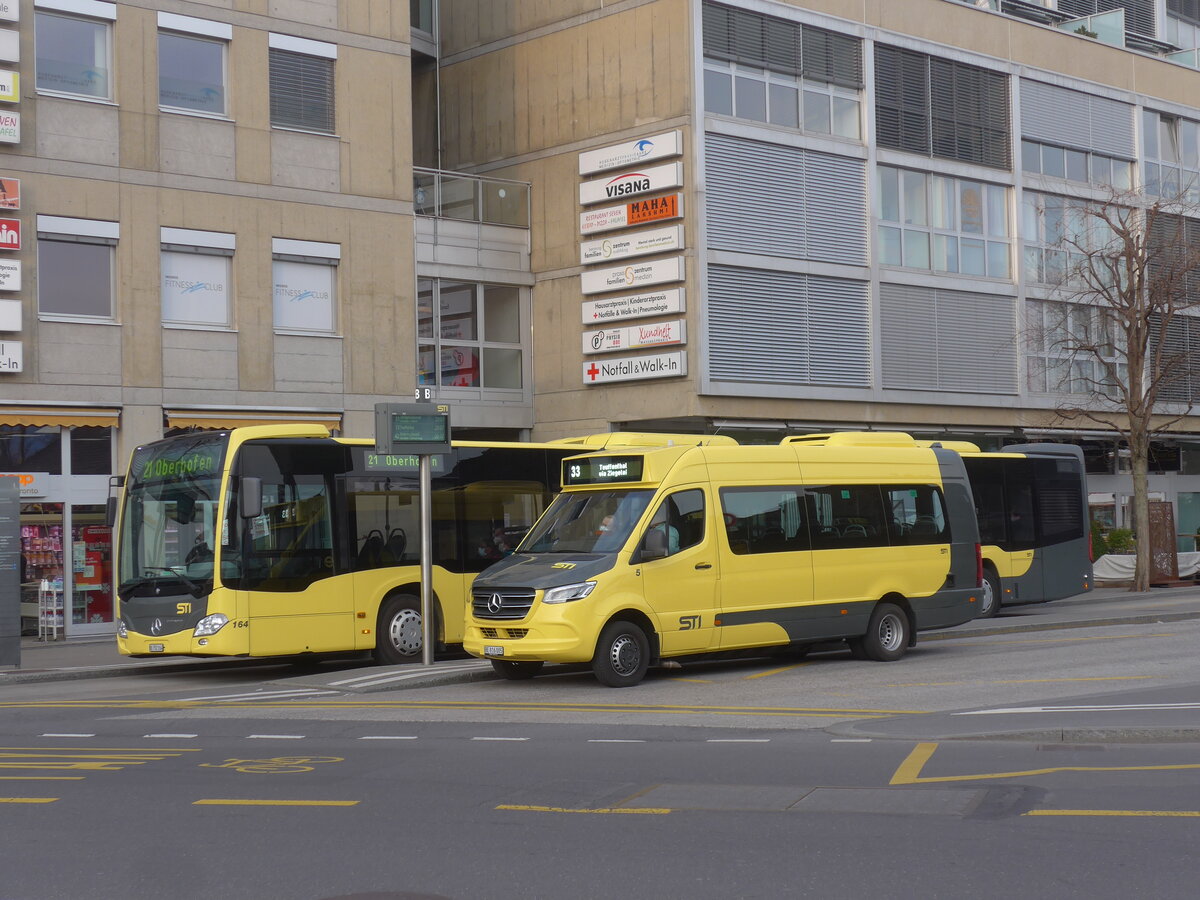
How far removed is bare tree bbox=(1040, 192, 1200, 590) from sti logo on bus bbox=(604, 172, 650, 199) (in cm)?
1058

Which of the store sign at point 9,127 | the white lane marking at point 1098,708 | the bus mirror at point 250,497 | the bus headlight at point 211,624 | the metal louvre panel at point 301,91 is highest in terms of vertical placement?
the metal louvre panel at point 301,91

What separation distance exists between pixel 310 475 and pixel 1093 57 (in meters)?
28.8

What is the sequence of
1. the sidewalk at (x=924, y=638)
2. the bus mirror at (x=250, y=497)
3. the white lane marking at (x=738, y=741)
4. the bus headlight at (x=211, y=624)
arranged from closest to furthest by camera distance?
the white lane marking at (x=738, y=741)
the bus mirror at (x=250, y=497)
the bus headlight at (x=211, y=624)
the sidewalk at (x=924, y=638)

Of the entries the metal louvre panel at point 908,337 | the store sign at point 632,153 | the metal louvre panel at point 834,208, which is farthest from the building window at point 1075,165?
the store sign at point 632,153

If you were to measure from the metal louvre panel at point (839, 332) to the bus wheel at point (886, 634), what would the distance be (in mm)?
14441

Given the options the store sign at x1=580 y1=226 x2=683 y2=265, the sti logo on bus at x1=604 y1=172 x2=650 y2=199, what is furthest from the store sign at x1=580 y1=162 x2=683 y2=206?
the store sign at x1=580 y1=226 x2=683 y2=265

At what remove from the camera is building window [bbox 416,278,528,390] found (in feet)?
105

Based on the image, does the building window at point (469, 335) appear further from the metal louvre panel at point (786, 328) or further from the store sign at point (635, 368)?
the metal louvre panel at point (786, 328)

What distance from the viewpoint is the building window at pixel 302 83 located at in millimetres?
28641

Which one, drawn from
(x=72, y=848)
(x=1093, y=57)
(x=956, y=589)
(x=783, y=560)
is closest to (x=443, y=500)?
(x=783, y=560)

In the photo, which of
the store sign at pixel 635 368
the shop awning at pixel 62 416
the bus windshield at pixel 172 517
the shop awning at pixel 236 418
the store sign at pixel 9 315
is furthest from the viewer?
the store sign at pixel 635 368

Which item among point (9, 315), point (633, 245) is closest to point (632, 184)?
point (633, 245)

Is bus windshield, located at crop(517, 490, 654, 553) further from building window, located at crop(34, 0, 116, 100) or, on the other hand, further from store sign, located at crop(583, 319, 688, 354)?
building window, located at crop(34, 0, 116, 100)

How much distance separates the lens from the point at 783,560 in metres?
17.7
